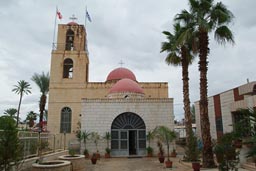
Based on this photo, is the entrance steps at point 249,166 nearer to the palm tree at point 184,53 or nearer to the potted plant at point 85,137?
the palm tree at point 184,53

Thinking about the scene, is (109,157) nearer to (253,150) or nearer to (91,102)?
(91,102)

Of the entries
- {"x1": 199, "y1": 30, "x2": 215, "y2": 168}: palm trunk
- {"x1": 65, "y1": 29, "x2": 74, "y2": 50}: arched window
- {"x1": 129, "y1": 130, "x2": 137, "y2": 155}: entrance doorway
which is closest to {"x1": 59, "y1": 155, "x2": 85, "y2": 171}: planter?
{"x1": 199, "y1": 30, "x2": 215, "y2": 168}: palm trunk

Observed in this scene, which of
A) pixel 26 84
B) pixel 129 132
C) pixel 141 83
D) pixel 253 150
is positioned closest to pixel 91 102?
pixel 129 132

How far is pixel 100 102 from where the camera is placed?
71.2 ft

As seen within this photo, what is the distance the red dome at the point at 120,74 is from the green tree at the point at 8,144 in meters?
22.6

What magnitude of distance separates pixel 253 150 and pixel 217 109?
14621 millimetres

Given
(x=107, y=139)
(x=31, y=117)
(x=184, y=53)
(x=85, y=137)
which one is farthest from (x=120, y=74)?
(x=31, y=117)

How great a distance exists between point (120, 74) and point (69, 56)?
685cm

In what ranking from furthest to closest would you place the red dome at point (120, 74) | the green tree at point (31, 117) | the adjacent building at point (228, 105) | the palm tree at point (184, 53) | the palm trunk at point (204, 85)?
1. the green tree at point (31, 117)
2. the red dome at point (120, 74)
3. the adjacent building at point (228, 105)
4. the palm tree at point (184, 53)
5. the palm trunk at point (204, 85)

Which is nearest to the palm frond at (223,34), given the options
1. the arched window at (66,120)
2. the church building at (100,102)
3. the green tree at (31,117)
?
the church building at (100,102)

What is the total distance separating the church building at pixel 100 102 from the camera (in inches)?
836

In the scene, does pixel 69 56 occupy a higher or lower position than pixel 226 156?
higher

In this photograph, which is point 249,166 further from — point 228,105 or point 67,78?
point 67,78

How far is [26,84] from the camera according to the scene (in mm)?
36281
